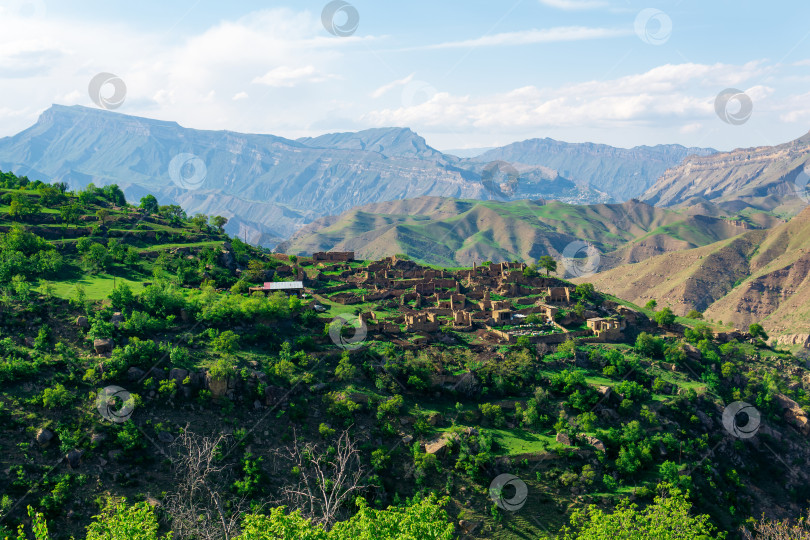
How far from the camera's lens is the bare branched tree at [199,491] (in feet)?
102

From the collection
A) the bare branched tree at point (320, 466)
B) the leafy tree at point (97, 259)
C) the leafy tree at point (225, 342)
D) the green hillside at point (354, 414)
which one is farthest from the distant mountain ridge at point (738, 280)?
the leafy tree at point (97, 259)

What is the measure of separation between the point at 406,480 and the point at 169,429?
1706 centimetres

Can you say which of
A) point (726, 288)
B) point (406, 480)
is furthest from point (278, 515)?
point (726, 288)

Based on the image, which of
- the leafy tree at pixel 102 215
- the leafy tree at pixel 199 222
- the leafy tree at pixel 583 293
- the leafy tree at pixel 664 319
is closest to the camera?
the leafy tree at pixel 664 319

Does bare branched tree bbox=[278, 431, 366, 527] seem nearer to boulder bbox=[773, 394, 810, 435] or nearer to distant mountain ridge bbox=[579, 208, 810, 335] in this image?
boulder bbox=[773, 394, 810, 435]

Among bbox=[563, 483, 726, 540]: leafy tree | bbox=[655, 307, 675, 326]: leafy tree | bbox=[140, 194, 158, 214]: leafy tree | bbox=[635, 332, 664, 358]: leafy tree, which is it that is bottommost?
bbox=[563, 483, 726, 540]: leafy tree

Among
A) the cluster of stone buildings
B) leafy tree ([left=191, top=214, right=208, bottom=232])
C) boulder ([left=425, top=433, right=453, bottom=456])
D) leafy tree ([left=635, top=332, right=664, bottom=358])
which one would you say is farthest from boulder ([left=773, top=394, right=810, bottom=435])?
leafy tree ([left=191, top=214, right=208, bottom=232])

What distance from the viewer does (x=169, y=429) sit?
134 ft

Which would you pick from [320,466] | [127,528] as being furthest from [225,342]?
[127,528]

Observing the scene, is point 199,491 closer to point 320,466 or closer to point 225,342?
point 320,466

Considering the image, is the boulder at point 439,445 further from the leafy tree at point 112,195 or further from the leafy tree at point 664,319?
the leafy tree at point 112,195

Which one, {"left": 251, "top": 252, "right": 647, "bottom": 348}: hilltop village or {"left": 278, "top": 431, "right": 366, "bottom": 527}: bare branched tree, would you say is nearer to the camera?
{"left": 278, "top": 431, "right": 366, "bottom": 527}: bare branched tree

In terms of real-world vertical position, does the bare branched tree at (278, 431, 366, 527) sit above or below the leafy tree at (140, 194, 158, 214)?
below

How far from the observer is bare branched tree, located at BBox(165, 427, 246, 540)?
102 feet
